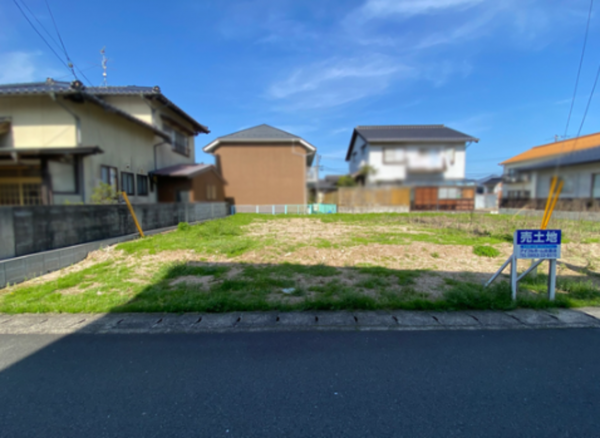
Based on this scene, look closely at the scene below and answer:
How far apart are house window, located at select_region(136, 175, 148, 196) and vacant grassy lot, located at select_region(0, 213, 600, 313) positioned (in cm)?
153

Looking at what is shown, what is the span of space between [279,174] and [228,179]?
3.63 meters

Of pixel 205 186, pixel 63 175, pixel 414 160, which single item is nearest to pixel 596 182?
pixel 414 160

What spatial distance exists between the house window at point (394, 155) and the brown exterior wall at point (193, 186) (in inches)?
316

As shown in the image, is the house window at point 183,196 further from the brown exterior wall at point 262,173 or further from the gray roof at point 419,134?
the gray roof at point 419,134

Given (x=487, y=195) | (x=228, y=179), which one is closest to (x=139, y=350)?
(x=487, y=195)

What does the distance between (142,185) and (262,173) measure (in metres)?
12.4

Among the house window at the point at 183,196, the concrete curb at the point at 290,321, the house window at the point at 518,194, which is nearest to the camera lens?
the concrete curb at the point at 290,321

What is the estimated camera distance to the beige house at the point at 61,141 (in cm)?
396

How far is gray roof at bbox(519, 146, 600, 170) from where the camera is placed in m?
3.37

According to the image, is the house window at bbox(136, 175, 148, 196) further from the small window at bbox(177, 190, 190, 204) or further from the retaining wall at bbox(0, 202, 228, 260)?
the small window at bbox(177, 190, 190, 204)

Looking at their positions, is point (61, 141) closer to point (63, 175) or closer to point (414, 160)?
point (63, 175)

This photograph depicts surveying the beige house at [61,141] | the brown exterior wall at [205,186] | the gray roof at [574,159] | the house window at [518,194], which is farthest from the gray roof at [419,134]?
the brown exterior wall at [205,186]

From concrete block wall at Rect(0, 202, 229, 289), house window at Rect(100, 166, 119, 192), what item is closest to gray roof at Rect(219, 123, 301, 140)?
concrete block wall at Rect(0, 202, 229, 289)

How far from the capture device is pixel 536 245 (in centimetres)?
359
